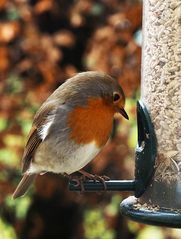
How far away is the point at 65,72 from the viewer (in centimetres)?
591

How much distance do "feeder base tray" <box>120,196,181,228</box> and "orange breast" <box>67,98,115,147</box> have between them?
0.45m

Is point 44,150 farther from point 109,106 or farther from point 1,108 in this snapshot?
point 1,108

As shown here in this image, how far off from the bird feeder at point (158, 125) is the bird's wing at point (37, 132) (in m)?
0.55

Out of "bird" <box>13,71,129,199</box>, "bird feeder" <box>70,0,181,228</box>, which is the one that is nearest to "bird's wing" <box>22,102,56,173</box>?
"bird" <box>13,71,129,199</box>

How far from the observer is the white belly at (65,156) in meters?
4.15

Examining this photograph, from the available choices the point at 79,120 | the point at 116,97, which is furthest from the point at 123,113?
the point at 79,120

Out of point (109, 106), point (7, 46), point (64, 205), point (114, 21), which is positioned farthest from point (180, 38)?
point (64, 205)

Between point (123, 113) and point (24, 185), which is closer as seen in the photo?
point (123, 113)

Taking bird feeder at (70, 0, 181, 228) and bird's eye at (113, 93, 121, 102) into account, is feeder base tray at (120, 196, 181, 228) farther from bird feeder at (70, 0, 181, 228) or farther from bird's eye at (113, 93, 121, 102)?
bird's eye at (113, 93, 121, 102)

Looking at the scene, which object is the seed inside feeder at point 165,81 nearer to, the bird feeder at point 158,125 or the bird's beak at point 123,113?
the bird feeder at point 158,125

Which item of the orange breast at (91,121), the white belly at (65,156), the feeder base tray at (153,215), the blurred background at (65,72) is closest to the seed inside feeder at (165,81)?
the feeder base tray at (153,215)

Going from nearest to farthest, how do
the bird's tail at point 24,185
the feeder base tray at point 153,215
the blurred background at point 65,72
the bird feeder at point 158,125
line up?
the feeder base tray at point 153,215 < the bird feeder at point 158,125 < the bird's tail at point 24,185 < the blurred background at point 65,72

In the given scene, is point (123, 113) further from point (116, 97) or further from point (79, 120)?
point (79, 120)

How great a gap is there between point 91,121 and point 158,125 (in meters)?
0.43
